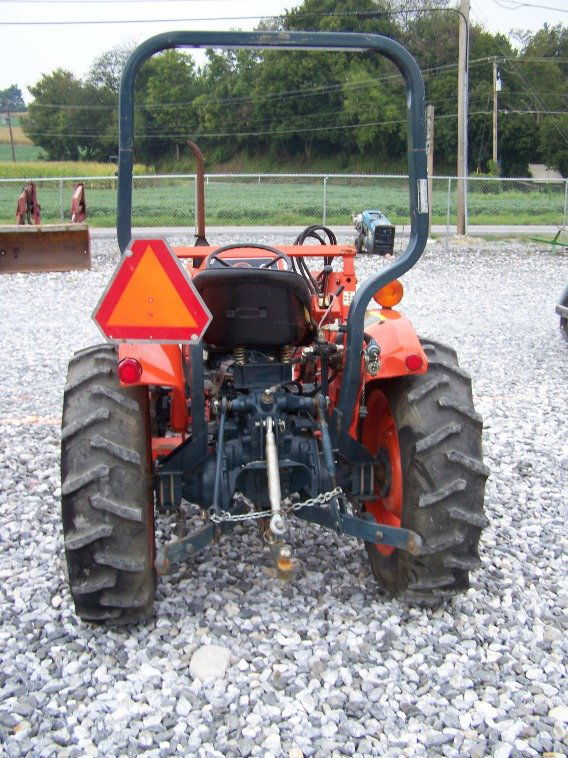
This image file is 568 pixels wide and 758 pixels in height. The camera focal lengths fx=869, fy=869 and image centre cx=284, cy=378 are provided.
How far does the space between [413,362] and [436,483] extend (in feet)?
1.62

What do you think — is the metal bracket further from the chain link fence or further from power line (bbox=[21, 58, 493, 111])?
power line (bbox=[21, 58, 493, 111])

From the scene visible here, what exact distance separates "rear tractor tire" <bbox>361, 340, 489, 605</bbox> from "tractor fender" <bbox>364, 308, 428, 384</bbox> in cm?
12

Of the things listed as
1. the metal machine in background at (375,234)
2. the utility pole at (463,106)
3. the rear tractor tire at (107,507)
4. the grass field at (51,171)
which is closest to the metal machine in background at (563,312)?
the metal machine in background at (375,234)

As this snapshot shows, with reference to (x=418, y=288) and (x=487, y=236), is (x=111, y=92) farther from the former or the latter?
(x=418, y=288)

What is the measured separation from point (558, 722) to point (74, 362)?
93.5 inches

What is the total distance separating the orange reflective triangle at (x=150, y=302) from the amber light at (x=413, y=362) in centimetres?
94

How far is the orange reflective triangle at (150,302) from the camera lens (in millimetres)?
3006

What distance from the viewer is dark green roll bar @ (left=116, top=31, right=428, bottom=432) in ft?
10.2

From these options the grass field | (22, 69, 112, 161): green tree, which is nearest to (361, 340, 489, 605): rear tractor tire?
the grass field

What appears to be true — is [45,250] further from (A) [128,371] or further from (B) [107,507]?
(B) [107,507]

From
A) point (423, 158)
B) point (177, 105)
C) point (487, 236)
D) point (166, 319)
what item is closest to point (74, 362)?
point (166, 319)

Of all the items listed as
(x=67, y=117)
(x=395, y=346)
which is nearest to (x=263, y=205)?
(x=395, y=346)

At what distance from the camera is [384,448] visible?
3.82 meters

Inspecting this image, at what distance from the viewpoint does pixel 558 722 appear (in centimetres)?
292
